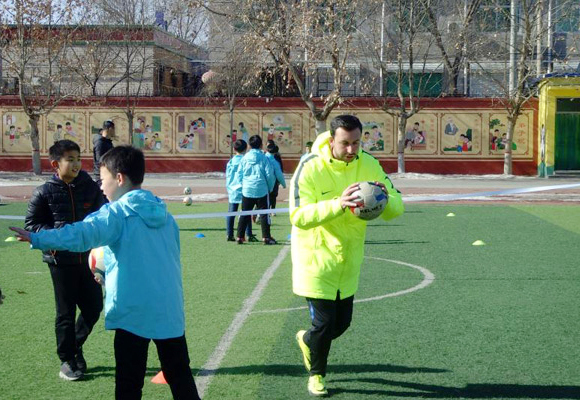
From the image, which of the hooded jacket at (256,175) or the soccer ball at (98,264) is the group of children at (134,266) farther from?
the hooded jacket at (256,175)

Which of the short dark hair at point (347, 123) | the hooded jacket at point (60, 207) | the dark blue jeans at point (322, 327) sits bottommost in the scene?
the dark blue jeans at point (322, 327)

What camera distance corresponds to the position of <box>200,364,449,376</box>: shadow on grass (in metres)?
7.07

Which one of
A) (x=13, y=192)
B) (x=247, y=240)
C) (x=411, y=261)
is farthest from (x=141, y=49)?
(x=411, y=261)

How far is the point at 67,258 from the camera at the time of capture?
6891mm

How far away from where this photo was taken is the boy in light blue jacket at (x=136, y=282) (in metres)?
5.06

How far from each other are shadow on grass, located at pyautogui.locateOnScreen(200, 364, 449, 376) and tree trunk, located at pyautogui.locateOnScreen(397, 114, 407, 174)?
35.1 meters

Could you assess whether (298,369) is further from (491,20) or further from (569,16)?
(491,20)

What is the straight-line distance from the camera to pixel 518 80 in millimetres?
41688

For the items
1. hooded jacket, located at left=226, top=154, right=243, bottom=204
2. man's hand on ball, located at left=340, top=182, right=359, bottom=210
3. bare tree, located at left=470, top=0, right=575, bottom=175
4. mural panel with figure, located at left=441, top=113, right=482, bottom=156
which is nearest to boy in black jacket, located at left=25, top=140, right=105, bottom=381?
man's hand on ball, located at left=340, top=182, right=359, bottom=210

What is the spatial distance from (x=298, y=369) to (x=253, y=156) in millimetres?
9109

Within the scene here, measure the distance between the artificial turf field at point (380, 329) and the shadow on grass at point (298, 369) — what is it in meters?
0.02

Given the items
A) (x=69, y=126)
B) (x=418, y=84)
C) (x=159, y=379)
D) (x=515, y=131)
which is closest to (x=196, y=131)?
(x=69, y=126)

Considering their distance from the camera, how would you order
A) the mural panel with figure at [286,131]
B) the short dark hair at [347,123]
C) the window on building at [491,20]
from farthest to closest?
the window on building at [491,20] < the mural panel with figure at [286,131] < the short dark hair at [347,123]

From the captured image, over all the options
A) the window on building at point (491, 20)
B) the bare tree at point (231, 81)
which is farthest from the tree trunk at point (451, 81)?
the bare tree at point (231, 81)
